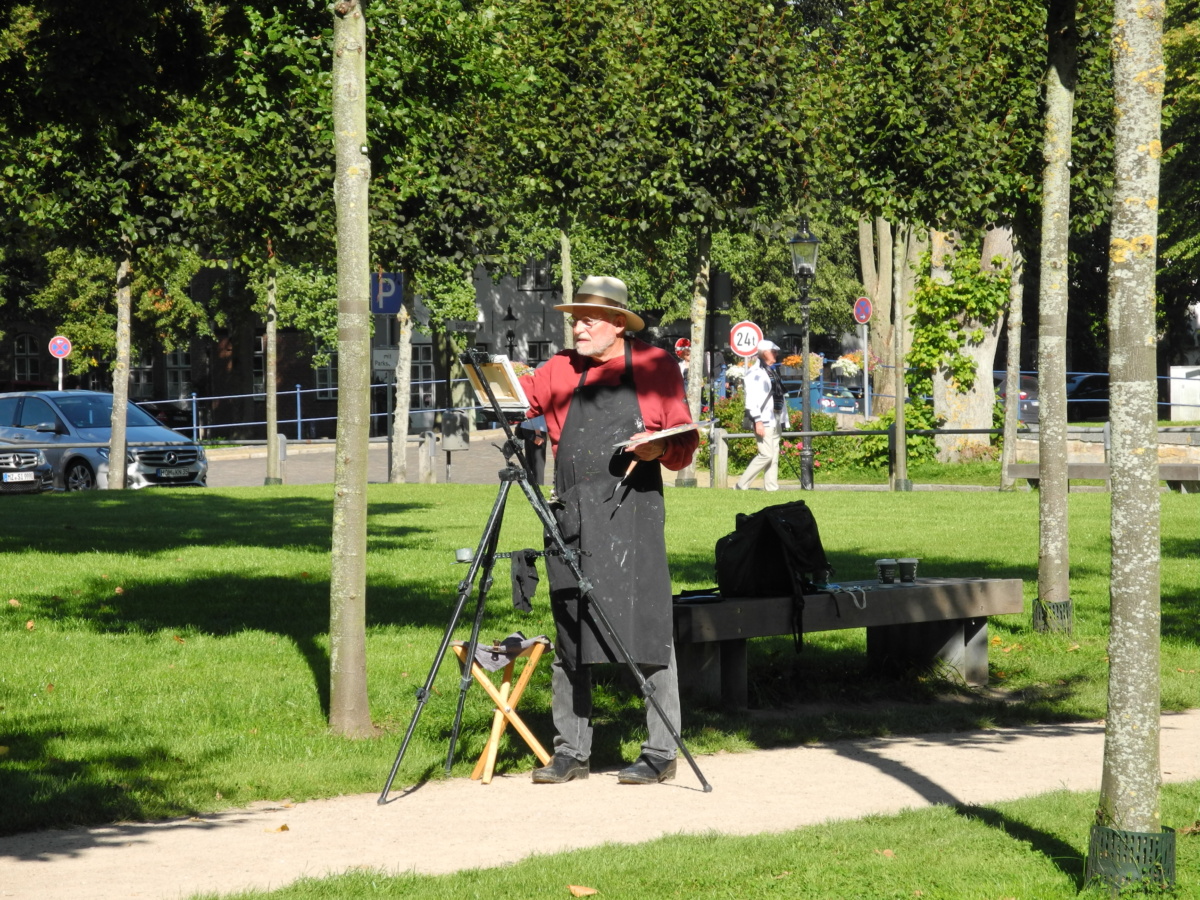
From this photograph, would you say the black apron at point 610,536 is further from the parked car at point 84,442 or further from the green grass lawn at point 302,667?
the parked car at point 84,442

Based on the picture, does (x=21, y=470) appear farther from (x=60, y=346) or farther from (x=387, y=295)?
(x=60, y=346)

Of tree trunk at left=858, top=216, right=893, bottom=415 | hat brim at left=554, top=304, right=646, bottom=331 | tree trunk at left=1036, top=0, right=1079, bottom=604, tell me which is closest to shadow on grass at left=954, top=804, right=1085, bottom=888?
hat brim at left=554, top=304, right=646, bottom=331

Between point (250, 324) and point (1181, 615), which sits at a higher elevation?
point (250, 324)

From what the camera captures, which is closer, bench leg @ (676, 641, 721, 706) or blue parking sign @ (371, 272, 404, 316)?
bench leg @ (676, 641, 721, 706)

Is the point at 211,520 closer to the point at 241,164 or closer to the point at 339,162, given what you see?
the point at 241,164

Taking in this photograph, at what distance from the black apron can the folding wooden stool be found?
0.34 meters

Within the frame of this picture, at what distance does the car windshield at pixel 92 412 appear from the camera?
2628cm

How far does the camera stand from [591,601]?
6.40m

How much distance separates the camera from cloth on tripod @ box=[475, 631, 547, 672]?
6.95m

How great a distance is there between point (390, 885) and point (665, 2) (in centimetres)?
1899

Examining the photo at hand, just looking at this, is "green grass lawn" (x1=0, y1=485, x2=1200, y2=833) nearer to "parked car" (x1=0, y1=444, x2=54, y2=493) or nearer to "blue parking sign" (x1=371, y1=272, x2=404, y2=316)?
"blue parking sign" (x1=371, y1=272, x2=404, y2=316)

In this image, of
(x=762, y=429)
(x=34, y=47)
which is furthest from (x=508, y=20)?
(x=34, y=47)

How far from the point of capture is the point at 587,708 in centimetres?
671

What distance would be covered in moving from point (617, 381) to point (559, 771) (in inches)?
67.3
